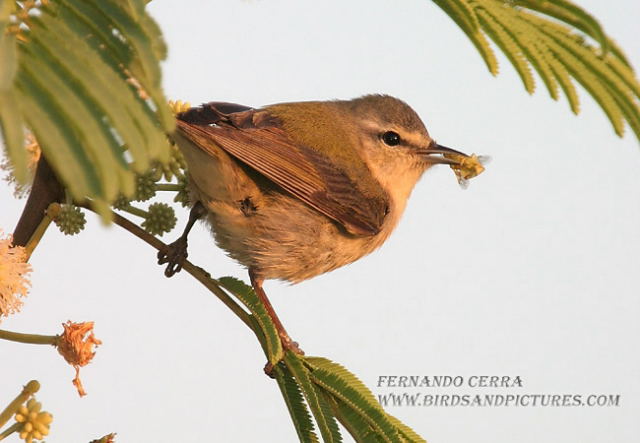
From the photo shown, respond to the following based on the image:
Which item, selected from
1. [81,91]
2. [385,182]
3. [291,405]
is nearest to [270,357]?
[291,405]

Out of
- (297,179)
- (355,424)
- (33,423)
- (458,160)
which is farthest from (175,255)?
(458,160)

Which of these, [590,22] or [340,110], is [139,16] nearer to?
[590,22]

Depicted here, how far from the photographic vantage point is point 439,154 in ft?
18.4

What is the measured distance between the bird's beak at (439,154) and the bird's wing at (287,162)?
528mm

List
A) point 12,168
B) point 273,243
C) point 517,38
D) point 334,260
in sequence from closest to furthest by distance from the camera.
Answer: point 12,168 → point 517,38 → point 273,243 → point 334,260

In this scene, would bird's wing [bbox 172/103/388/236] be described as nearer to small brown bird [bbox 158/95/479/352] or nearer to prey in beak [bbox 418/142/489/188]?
small brown bird [bbox 158/95/479/352]

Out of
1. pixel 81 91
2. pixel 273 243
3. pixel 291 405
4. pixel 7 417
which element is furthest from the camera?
pixel 273 243

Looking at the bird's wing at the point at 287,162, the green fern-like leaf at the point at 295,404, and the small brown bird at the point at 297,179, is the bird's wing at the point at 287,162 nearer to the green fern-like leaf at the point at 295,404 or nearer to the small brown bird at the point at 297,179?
the small brown bird at the point at 297,179

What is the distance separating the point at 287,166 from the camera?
14.6 ft

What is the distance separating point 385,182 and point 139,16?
4.06m

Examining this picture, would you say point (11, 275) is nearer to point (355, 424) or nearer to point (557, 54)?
point (355, 424)

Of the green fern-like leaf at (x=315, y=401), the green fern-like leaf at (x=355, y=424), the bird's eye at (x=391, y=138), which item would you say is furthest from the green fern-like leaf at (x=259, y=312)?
the bird's eye at (x=391, y=138)

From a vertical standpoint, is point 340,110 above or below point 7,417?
above

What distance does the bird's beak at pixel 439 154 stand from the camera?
18.0 feet
